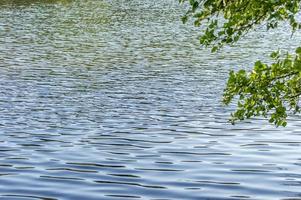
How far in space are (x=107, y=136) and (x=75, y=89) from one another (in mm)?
14700

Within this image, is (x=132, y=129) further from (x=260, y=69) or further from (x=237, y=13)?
(x=260, y=69)

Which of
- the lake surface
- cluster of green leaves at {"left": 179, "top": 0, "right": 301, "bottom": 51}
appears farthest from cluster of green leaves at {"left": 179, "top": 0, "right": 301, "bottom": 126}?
the lake surface

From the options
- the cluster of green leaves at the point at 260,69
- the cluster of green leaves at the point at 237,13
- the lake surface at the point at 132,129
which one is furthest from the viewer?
the lake surface at the point at 132,129

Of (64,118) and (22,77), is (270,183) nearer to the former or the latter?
(64,118)

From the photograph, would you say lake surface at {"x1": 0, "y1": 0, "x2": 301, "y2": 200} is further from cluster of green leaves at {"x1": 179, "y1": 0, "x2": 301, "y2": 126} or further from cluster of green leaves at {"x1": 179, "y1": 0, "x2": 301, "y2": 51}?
cluster of green leaves at {"x1": 179, "y1": 0, "x2": 301, "y2": 51}

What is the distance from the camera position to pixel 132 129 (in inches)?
1334

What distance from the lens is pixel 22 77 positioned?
50.7 m

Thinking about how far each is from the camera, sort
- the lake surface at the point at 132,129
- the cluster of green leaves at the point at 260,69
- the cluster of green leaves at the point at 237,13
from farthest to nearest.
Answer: the lake surface at the point at 132,129
the cluster of green leaves at the point at 237,13
the cluster of green leaves at the point at 260,69

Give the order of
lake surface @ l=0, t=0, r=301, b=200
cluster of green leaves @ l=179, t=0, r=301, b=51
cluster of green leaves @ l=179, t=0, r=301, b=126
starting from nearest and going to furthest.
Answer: cluster of green leaves @ l=179, t=0, r=301, b=126 < cluster of green leaves @ l=179, t=0, r=301, b=51 < lake surface @ l=0, t=0, r=301, b=200

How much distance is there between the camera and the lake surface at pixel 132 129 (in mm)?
23844

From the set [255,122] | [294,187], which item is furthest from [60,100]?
[294,187]

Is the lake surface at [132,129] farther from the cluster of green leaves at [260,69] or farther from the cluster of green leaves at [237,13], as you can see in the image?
the cluster of green leaves at [237,13]

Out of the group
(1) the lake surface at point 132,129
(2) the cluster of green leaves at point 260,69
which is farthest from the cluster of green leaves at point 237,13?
(1) the lake surface at point 132,129

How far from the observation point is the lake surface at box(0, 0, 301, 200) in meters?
23.8
